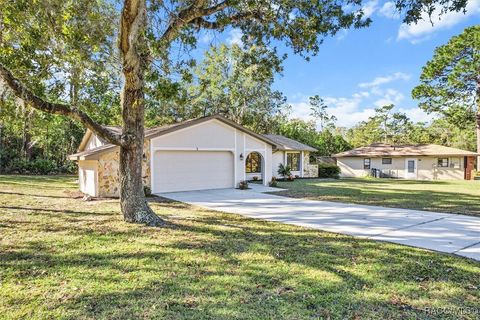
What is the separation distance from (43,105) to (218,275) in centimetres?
570

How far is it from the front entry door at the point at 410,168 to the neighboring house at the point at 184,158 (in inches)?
674

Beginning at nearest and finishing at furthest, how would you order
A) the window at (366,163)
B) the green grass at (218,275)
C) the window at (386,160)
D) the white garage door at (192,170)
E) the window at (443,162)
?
the green grass at (218,275), the white garage door at (192,170), the window at (443,162), the window at (386,160), the window at (366,163)

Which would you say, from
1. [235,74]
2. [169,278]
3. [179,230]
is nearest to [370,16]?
[179,230]

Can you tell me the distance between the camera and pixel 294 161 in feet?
85.6

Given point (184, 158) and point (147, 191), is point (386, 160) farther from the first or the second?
point (147, 191)

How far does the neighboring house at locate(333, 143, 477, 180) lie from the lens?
27.6 meters

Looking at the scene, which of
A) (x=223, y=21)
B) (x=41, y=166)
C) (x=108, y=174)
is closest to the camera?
(x=223, y=21)

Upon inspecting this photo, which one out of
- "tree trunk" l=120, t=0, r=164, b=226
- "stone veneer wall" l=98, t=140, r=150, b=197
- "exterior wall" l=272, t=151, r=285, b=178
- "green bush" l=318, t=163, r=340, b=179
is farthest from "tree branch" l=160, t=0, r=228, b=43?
"green bush" l=318, t=163, r=340, b=179

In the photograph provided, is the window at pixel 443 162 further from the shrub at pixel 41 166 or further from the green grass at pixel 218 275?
the shrub at pixel 41 166

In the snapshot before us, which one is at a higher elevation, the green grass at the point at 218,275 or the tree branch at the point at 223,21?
the tree branch at the point at 223,21

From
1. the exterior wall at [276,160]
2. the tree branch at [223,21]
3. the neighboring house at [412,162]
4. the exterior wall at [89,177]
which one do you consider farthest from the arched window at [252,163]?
the tree branch at [223,21]

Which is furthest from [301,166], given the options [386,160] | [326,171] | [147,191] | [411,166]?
[147,191]

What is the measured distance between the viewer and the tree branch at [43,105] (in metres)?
6.79

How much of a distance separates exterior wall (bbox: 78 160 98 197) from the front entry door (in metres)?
26.6
